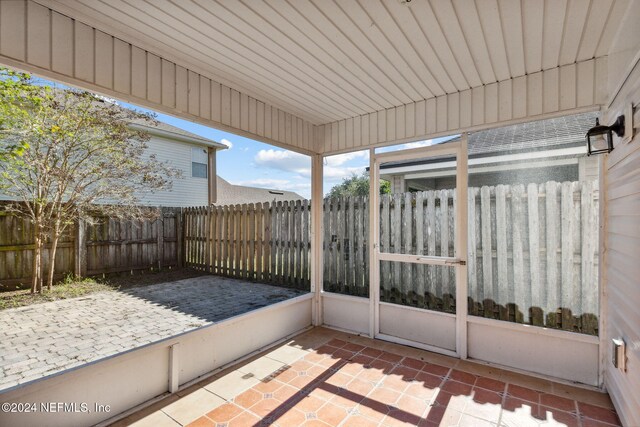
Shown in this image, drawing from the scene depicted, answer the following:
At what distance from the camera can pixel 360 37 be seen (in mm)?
1940

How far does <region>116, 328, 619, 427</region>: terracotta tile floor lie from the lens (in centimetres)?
197

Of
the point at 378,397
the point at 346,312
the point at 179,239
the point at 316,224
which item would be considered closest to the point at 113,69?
the point at 316,224

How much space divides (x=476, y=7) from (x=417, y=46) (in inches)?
17.3

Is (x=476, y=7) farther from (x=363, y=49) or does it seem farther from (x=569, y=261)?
(x=569, y=261)

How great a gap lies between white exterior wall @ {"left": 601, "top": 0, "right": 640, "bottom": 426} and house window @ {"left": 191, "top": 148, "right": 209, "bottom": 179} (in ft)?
31.2

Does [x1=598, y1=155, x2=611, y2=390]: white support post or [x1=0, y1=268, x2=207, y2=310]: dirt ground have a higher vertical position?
[x1=598, y1=155, x2=611, y2=390]: white support post

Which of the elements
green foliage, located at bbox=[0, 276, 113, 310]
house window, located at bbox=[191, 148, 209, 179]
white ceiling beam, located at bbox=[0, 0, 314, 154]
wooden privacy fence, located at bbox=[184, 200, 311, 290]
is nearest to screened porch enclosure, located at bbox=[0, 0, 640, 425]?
white ceiling beam, located at bbox=[0, 0, 314, 154]

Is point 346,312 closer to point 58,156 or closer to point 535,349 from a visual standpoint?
point 535,349

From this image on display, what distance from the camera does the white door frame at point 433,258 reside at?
285 centimetres

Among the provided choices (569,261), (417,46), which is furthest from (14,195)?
(569,261)

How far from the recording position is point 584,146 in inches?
97.2

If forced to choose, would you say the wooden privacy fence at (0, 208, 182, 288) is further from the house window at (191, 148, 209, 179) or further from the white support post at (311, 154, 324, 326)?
the white support post at (311, 154, 324, 326)

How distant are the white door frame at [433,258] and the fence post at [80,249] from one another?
5.12 meters

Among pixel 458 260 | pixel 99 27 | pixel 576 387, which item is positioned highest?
pixel 99 27
